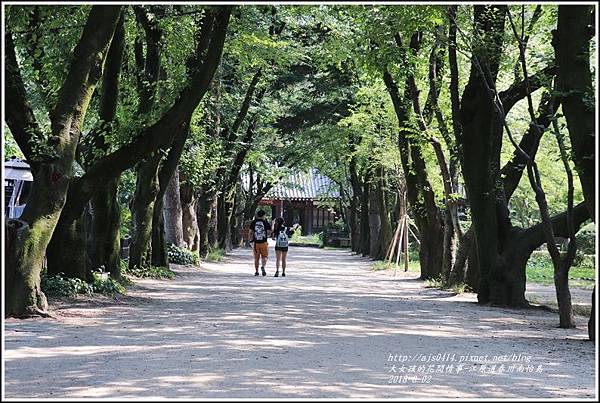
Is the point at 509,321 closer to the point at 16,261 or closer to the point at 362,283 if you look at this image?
the point at 16,261

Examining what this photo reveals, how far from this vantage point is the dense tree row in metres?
13.1

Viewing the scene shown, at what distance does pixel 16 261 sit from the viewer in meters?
12.3

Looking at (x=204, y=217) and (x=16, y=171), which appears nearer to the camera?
(x=16, y=171)

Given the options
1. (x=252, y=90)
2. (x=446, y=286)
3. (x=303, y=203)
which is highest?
(x=252, y=90)

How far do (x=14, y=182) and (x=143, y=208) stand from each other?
16447 millimetres

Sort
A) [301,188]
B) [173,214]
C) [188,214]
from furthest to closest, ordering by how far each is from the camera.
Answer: [301,188]
[188,214]
[173,214]

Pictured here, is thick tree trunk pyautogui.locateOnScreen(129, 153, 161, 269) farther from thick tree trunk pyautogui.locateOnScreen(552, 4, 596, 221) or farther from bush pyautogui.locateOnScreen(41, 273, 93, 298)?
thick tree trunk pyautogui.locateOnScreen(552, 4, 596, 221)

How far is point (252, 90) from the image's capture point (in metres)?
32.9

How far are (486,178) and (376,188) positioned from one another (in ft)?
71.1

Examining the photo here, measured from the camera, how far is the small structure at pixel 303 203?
75.3 m

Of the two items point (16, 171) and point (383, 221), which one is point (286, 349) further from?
point (383, 221)

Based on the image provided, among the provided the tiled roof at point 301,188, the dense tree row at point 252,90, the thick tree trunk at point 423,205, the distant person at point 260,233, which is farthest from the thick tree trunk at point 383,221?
the tiled roof at point 301,188

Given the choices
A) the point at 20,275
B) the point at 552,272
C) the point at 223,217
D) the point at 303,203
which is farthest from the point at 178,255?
the point at 303,203

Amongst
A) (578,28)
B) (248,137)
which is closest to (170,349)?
(578,28)
